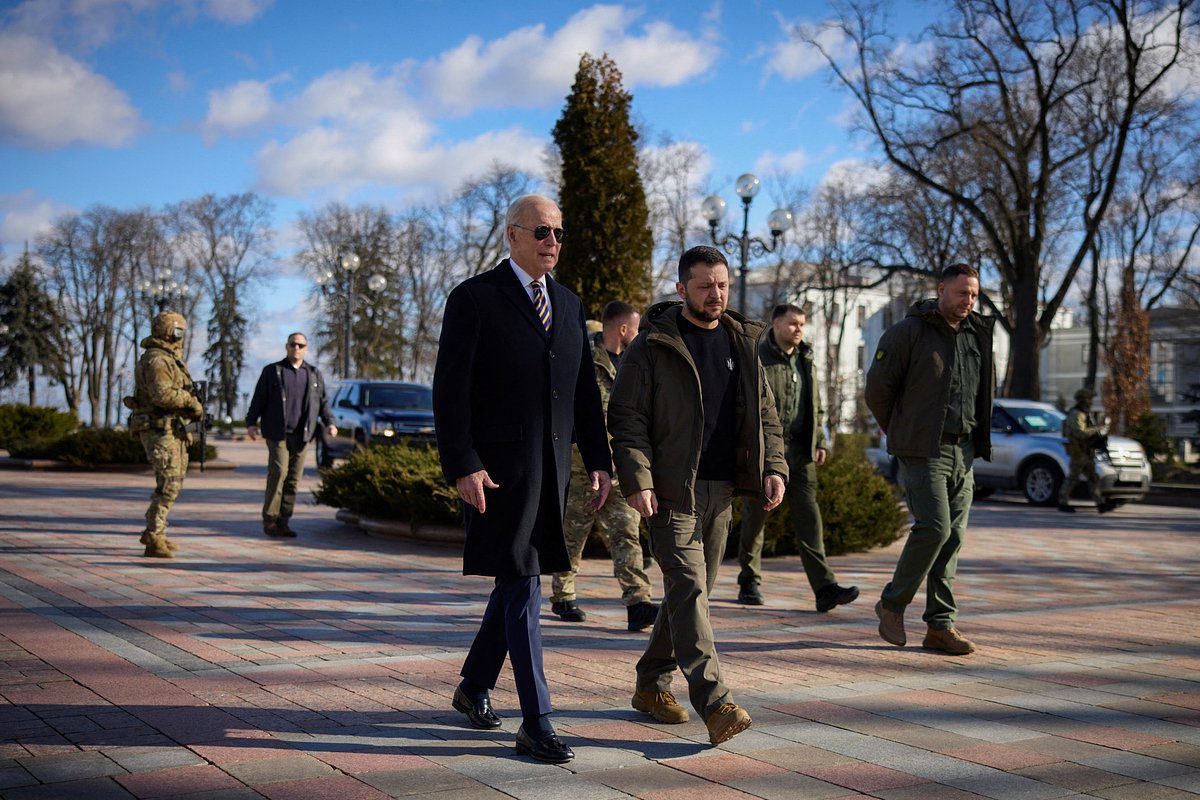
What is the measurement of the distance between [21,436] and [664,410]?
25754mm

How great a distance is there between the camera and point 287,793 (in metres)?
3.70

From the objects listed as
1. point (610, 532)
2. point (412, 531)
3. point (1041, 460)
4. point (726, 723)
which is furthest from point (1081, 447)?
point (726, 723)

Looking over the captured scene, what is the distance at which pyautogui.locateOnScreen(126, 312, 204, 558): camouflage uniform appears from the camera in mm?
9852

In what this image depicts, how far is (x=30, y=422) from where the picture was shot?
27.3m

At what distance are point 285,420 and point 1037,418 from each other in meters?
13.8

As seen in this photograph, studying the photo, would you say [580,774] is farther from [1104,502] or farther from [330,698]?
[1104,502]

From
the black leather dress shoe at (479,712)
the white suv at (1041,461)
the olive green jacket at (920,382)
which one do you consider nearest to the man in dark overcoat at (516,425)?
the black leather dress shoe at (479,712)

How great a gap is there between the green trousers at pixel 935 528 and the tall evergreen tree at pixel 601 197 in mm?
7640

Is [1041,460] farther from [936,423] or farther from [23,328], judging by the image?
[23,328]

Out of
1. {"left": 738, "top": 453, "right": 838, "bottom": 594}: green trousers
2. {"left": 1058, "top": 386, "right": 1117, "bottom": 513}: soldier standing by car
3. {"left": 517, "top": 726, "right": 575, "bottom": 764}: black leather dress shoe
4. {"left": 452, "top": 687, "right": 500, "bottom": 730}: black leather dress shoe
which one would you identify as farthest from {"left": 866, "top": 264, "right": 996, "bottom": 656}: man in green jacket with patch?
{"left": 1058, "top": 386, "right": 1117, "bottom": 513}: soldier standing by car

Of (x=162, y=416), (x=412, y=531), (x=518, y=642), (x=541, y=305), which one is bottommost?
(x=412, y=531)

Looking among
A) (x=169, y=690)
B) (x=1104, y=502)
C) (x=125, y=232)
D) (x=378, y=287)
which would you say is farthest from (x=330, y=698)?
(x=125, y=232)

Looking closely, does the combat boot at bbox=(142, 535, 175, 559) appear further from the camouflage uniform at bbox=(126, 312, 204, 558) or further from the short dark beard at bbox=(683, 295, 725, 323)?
the short dark beard at bbox=(683, 295, 725, 323)

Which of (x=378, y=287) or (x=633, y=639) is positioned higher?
(x=378, y=287)
